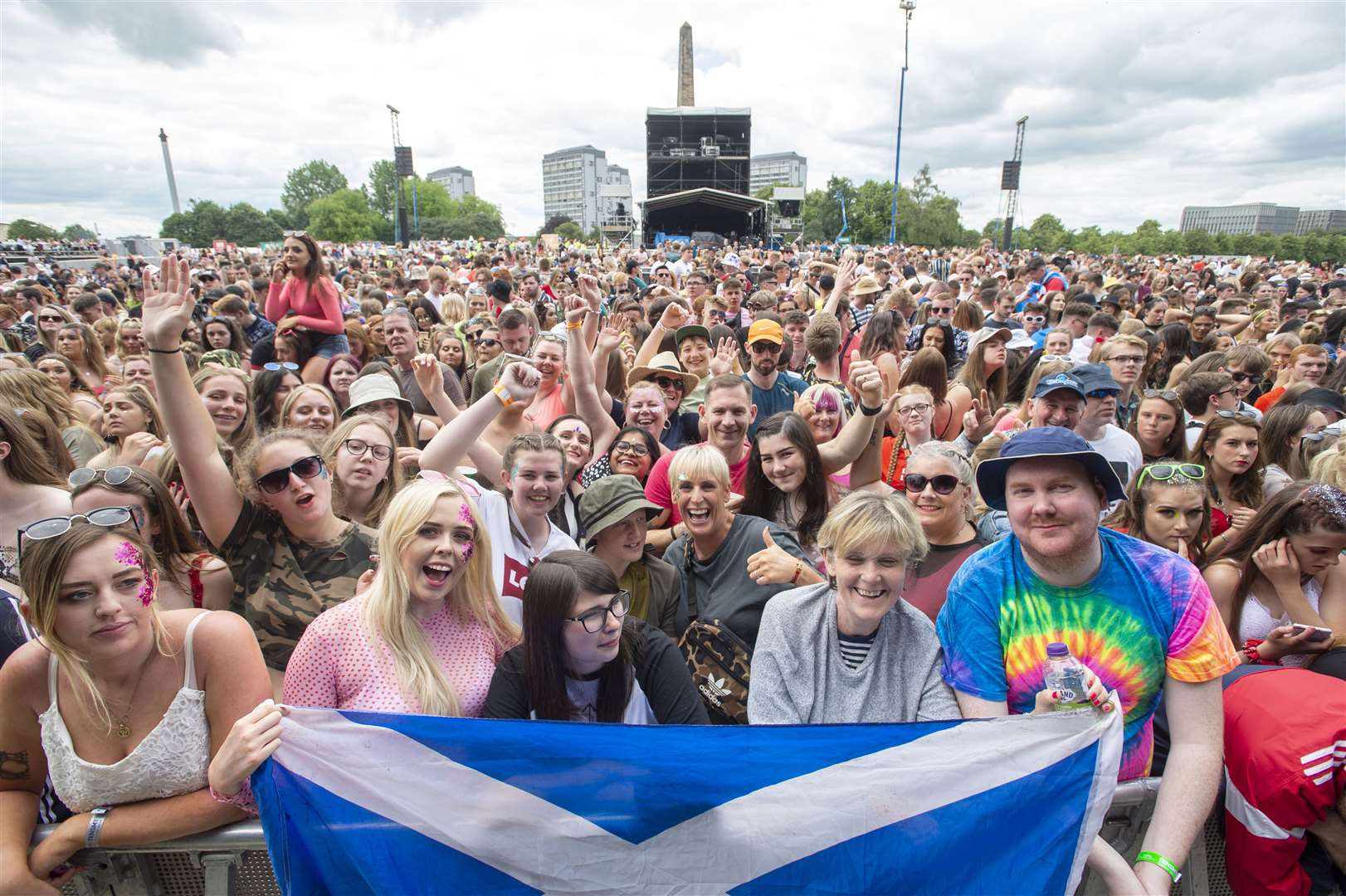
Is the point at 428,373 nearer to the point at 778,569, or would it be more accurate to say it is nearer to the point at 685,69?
the point at 778,569

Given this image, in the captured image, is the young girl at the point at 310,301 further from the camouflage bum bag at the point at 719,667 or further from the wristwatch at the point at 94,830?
the camouflage bum bag at the point at 719,667

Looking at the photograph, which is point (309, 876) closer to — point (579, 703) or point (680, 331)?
point (579, 703)

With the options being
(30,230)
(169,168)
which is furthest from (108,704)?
(30,230)

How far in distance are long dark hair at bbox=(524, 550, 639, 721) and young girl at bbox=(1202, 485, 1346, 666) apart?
2375 mm

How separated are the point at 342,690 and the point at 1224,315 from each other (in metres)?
11.3

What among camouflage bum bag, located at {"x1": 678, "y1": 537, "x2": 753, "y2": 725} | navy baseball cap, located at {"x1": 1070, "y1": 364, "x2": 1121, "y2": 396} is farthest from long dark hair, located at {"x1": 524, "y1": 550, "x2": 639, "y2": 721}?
navy baseball cap, located at {"x1": 1070, "y1": 364, "x2": 1121, "y2": 396}

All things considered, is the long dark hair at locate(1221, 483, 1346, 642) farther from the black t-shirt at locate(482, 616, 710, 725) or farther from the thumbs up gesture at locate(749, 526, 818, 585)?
the black t-shirt at locate(482, 616, 710, 725)

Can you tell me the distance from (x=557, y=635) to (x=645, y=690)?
0.39 m

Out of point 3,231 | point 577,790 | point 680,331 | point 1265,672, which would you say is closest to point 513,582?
point 577,790

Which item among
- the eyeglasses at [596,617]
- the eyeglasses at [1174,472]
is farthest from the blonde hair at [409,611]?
the eyeglasses at [1174,472]

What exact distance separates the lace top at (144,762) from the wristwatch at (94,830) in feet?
0.11

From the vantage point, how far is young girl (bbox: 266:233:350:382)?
6.27 meters

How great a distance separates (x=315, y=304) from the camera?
6.40 meters

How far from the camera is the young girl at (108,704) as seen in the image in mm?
1987
